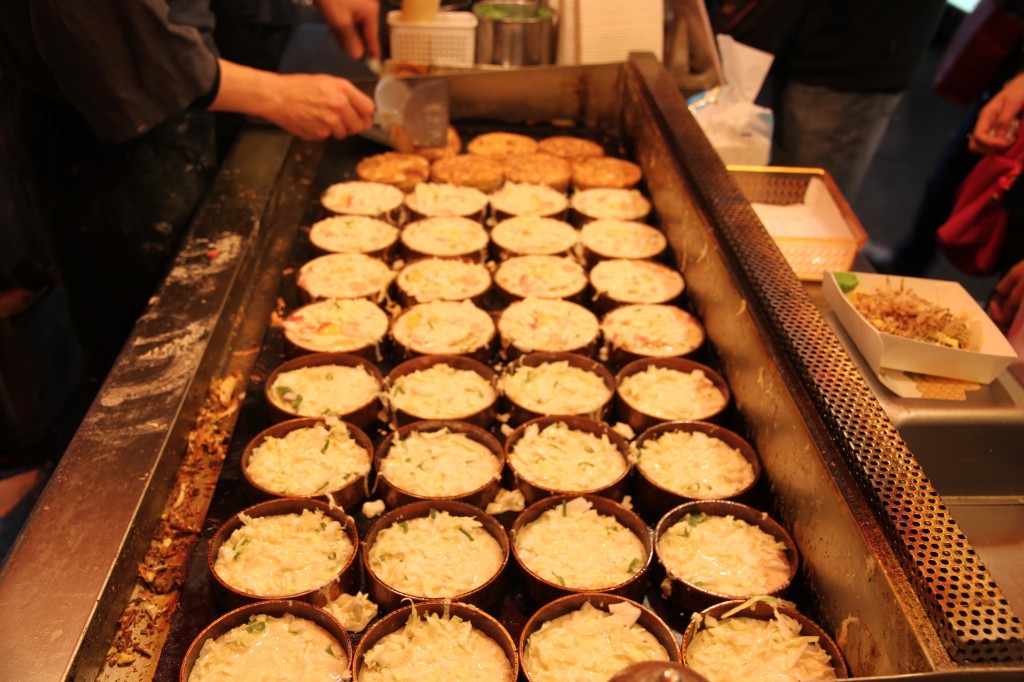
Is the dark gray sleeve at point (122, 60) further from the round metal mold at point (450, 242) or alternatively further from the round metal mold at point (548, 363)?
the round metal mold at point (548, 363)

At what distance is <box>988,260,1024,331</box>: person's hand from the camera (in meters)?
2.91

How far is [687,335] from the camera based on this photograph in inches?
117

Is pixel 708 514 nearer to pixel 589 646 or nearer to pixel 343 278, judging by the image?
pixel 589 646

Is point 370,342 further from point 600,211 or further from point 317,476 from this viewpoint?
point 600,211

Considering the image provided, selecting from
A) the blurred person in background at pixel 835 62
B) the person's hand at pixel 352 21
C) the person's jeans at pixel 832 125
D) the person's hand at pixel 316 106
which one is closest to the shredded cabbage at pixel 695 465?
the person's hand at pixel 316 106

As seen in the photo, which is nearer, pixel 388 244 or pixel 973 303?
pixel 973 303

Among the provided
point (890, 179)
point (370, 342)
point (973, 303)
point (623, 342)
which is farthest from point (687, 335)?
point (890, 179)

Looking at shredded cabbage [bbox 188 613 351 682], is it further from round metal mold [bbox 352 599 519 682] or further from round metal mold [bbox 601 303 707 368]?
round metal mold [bbox 601 303 707 368]

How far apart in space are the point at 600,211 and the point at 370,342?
1505 mm

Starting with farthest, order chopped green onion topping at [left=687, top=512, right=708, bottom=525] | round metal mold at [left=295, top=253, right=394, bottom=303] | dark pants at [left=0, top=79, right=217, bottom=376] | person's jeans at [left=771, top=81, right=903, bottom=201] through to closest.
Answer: person's jeans at [left=771, top=81, right=903, bottom=201] → dark pants at [left=0, top=79, right=217, bottom=376] → round metal mold at [left=295, top=253, right=394, bottom=303] → chopped green onion topping at [left=687, top=512, right=708, bottom=525]

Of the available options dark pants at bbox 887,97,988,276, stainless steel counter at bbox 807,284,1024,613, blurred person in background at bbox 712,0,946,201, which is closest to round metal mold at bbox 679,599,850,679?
stainless steel counter at bbox 807,284,1024,613

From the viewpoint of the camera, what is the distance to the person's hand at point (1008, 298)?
2.91 m

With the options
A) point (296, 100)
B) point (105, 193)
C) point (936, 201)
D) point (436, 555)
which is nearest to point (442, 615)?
point (436, 555)

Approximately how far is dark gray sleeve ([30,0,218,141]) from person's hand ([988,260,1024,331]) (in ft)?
10.2
